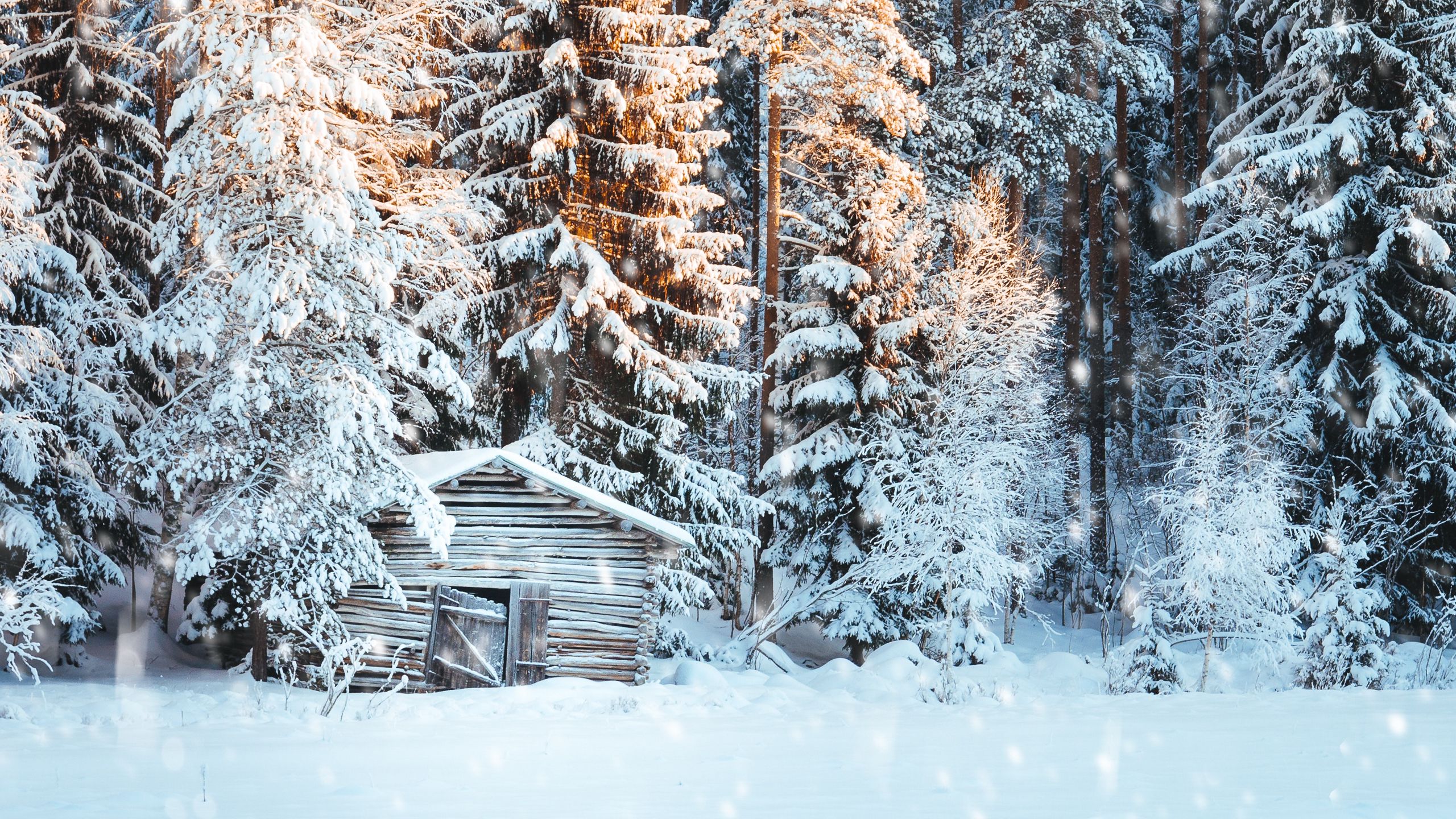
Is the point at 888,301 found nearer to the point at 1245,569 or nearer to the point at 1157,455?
the point at 1245,569

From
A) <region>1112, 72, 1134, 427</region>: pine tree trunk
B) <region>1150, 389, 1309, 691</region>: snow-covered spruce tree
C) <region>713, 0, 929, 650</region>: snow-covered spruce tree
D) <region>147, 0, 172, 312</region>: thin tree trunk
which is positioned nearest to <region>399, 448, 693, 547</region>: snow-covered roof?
<region>713, 0, 929, 650</region>: snow-covered spruce tree

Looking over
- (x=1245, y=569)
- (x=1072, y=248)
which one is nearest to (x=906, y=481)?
(x=1245, y=569)

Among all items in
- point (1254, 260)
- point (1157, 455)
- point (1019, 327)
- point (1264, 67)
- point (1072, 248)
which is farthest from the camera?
point (1157, 455)

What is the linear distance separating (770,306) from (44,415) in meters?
13.0

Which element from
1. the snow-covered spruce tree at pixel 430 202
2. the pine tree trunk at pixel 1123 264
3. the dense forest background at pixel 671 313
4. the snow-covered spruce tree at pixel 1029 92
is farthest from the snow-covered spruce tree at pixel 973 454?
the snow-covered spruce tree at pixel 430 202

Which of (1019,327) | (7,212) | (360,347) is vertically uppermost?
(7,212)

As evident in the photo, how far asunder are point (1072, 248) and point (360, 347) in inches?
800

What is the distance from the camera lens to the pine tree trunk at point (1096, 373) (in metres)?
26.9

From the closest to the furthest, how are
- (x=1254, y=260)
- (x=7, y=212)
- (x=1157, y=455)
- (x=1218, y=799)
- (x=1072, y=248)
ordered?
(x=1218, y=799)
(x=7, y=212)
(x=1254, y=260)
(x=1072, y=248)
(x=1157, y=455)

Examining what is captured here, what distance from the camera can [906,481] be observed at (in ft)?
64.2

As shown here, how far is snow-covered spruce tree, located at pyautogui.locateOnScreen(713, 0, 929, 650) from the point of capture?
848 inches

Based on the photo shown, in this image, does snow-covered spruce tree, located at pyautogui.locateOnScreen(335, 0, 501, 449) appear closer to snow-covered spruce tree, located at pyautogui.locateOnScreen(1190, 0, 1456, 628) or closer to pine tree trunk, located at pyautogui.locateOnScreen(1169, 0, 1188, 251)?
snow-covered spruce tree, located at pyautogui.locateOnScreen(1190, 0, 1456, 628)

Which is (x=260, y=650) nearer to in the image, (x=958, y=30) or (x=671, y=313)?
(x=671, y=313)

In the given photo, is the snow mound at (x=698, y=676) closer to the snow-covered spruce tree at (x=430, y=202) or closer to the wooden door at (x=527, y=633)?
the wooden door at (x=527, y=633)
